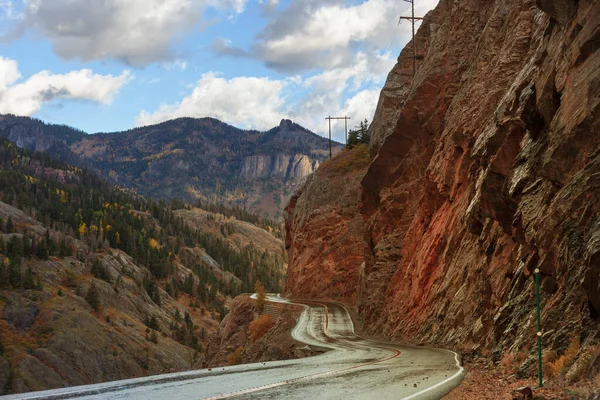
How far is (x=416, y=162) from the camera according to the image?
4216 cm

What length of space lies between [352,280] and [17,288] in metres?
108

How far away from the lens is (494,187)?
21422 millimetres

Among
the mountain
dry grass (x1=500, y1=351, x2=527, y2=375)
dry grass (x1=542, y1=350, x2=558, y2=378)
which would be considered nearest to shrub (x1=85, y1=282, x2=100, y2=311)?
the mountain

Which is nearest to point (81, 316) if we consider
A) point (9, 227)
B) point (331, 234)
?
point (9, 227)

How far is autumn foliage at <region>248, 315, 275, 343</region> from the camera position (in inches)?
1908

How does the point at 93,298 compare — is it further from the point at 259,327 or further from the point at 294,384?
the point at 294,384

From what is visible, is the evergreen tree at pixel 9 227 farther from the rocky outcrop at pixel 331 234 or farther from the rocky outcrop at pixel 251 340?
the rocky outcrop at pixel 251 340

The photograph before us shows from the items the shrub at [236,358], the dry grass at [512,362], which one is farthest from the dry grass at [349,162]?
the dry grass at [512,362]

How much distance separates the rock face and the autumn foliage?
9.55m

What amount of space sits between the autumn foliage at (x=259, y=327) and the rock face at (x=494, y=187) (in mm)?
9552

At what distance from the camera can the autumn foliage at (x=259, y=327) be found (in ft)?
159

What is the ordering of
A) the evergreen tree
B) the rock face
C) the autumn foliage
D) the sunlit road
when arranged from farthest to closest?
the evergreen tree < the autumn foliage < the rock face < the sunlit road

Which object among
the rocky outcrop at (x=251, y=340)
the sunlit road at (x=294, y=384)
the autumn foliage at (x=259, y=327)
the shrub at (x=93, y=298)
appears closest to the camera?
the sunlit road at (x=294, y=384)

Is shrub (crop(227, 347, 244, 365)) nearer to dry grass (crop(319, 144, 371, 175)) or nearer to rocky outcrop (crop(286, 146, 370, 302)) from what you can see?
rocky outcrop (crop(286, 146, 370, 302))
